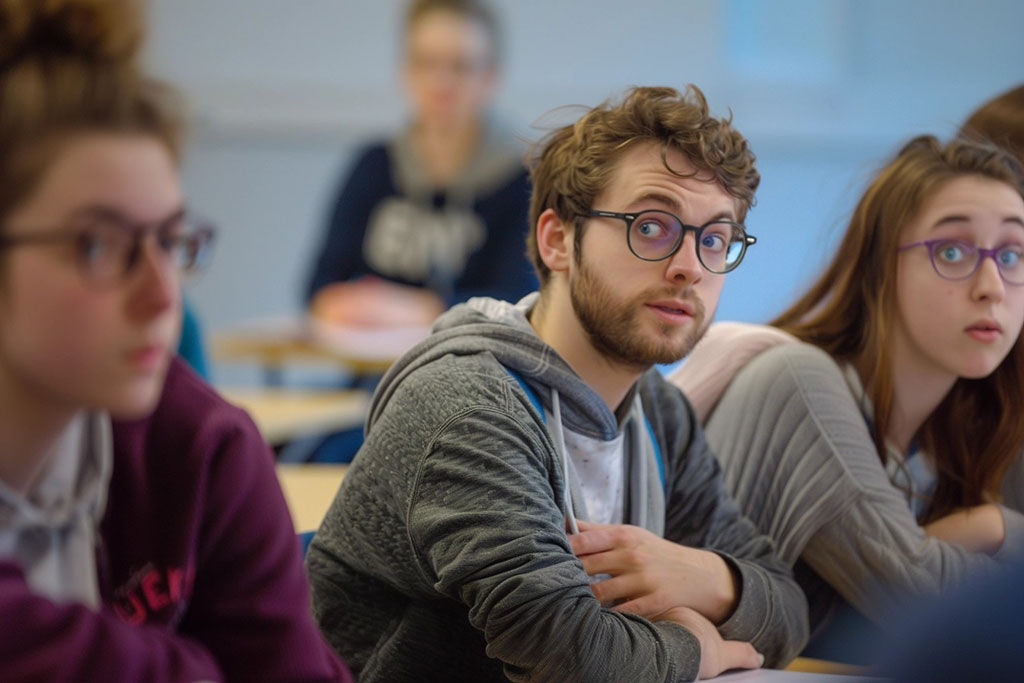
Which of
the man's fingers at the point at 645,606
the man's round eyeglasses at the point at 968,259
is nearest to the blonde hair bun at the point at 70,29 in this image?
the man's fingers at the point at 645,606

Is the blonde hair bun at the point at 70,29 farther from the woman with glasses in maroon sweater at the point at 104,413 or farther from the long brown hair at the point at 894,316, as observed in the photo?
the long brown hair at the point at 894,316

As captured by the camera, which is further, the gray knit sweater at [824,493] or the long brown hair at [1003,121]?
the long brown hair at [1003,121]

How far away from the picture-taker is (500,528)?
4.31 feet

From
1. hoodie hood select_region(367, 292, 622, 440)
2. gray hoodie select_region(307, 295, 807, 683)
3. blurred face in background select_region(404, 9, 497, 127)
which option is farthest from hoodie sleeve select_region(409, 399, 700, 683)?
blurred face in background select_region(404, 9, 497, 127)

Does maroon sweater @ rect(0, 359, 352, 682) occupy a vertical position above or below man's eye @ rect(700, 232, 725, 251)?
below

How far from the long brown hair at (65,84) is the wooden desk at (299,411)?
6.81ft

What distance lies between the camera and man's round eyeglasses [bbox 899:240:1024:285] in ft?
5.91

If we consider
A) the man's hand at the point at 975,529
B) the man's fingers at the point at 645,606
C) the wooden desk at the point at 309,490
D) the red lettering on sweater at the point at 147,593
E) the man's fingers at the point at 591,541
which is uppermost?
the red lettering on sweater at the point at 147,593

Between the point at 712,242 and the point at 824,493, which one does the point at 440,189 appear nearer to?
the point at 824,493

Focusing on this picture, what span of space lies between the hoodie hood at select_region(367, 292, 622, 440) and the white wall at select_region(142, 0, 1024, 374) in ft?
13.5

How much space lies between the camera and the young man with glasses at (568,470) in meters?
1.32

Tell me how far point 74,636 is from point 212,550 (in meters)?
0.19

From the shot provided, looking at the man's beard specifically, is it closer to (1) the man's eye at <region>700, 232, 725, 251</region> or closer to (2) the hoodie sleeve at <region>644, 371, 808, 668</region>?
(1) the man's eye at <region>700, 232, 725, 251</region>

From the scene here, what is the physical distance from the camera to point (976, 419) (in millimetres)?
2021
